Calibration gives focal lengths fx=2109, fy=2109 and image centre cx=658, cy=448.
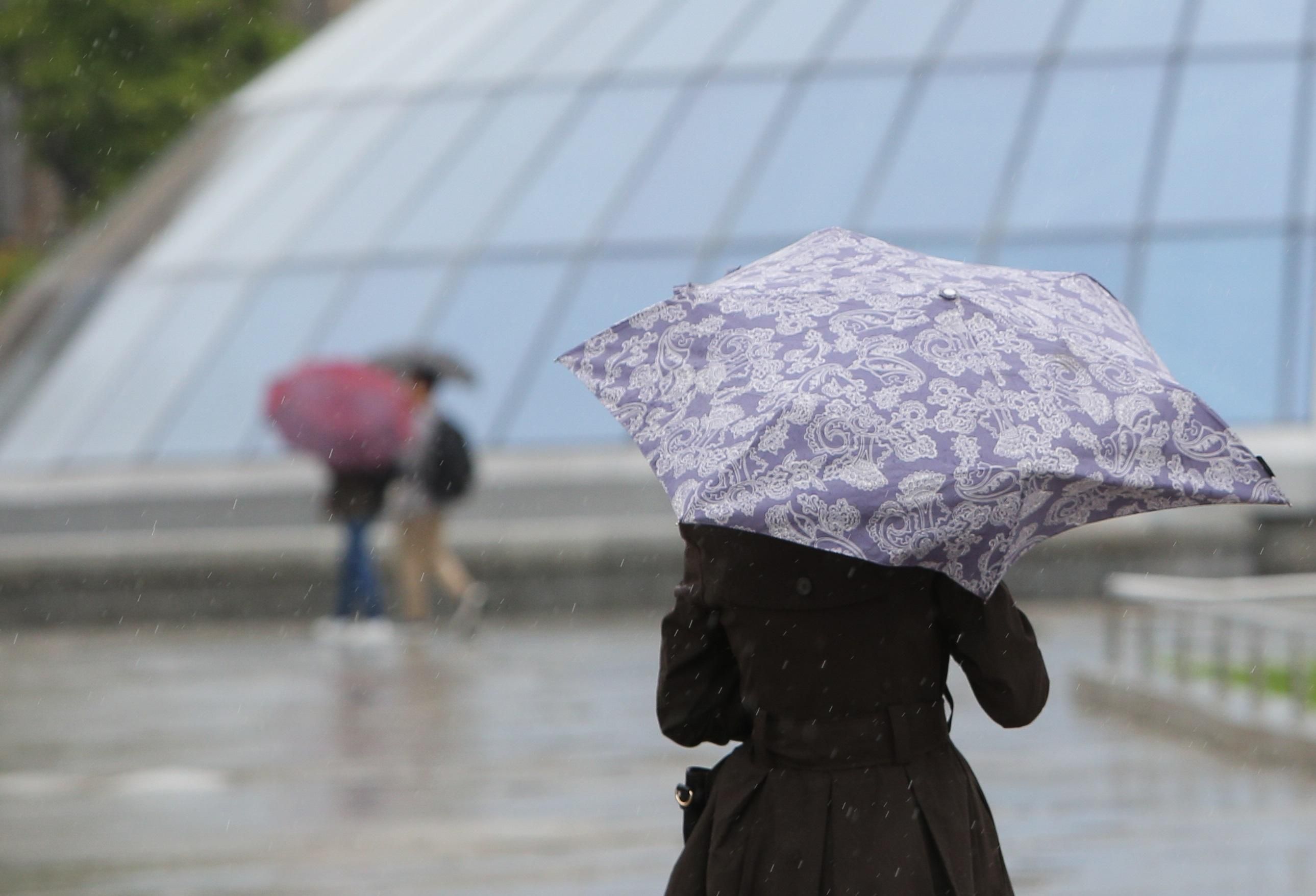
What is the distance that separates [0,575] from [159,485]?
3053 millimetres

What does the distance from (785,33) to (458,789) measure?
17225 millimetres

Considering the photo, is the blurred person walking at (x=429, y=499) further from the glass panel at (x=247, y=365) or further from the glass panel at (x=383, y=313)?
the glass panel at (x=247, y=365)

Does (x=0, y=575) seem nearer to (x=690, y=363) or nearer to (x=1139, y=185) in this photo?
(x=1139, y=185)

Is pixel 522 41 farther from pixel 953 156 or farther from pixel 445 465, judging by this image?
pixel 445 465

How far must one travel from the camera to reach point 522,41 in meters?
26.7

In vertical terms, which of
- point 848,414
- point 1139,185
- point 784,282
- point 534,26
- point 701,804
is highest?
point 534,26

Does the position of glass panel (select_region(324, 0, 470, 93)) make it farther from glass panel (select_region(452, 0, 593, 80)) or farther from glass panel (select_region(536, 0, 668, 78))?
glass panel (select_region(536, 0, 668, 78))

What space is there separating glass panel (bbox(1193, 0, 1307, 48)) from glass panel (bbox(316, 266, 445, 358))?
8.99 m

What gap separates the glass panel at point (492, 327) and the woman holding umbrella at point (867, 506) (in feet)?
57.5

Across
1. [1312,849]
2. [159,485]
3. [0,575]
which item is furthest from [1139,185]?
[1312,849]

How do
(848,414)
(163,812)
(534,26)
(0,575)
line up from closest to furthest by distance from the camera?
(848,414) → (163,812) → (0,575) → (534,26)

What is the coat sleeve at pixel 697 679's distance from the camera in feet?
12.9

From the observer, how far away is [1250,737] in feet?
32.1

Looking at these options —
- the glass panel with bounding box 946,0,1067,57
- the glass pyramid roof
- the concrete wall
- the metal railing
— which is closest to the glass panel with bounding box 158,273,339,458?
the glass pyramid roof
